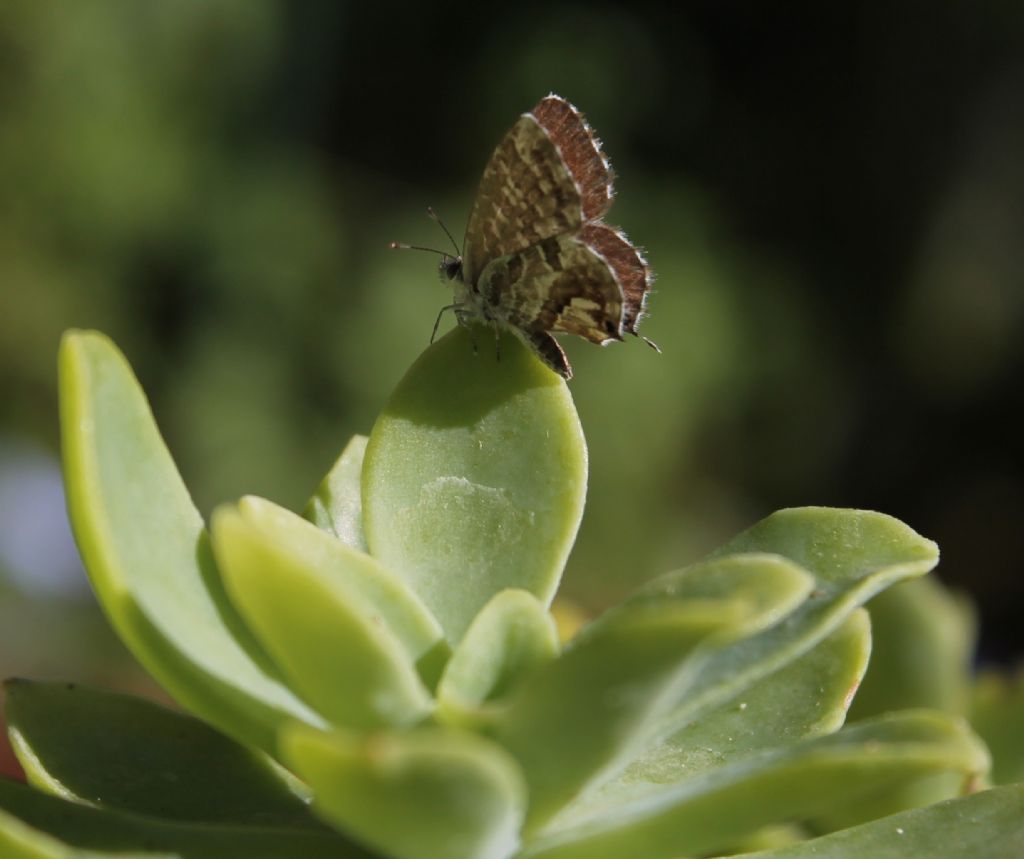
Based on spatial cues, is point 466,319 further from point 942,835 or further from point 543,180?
point 942,835

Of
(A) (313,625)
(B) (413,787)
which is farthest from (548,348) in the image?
(B) (413,787)

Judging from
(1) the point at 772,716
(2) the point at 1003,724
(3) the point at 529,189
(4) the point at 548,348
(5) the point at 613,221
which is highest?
(3) the point at 529,189

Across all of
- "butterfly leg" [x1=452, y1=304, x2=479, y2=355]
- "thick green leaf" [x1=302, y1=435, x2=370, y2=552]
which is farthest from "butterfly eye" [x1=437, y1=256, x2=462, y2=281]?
"thick green leaf" [x1=302, y1=435, x2=370, y2=552]

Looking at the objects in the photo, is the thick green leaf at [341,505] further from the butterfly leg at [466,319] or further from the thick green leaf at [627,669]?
the thick green leaf at [627,669]

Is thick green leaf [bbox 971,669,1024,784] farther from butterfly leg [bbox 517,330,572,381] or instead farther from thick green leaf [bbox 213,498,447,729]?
thick green leaf [bbox 213,498,447,729]

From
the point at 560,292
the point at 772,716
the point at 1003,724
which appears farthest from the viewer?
the point at 560,292

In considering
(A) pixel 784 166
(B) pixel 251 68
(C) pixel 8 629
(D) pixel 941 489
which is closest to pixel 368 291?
(B) pixel 251 68
